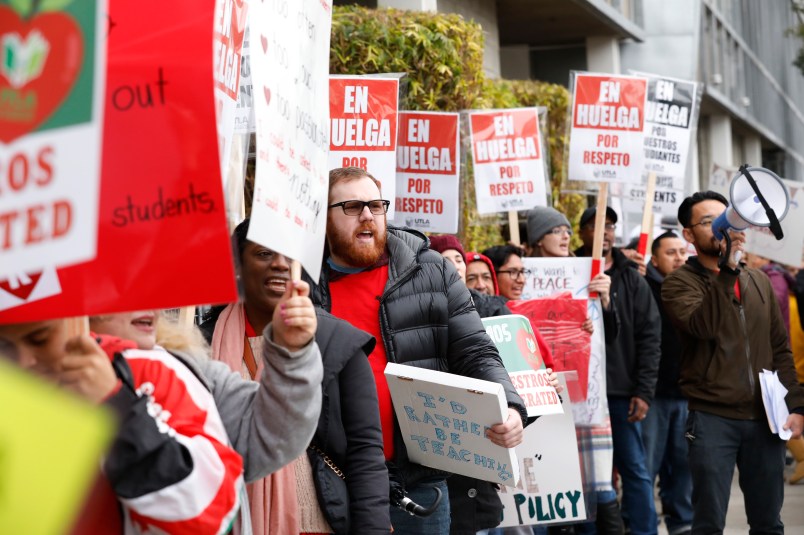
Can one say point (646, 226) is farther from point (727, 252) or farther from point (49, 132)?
point (49, 132)

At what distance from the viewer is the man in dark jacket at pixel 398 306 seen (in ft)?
14.6

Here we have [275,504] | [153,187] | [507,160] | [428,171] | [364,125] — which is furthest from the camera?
[507,160]

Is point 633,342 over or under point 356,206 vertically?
under

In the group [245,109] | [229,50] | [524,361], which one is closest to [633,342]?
[524,361]

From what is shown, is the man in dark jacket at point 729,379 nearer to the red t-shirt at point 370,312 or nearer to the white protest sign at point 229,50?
the red t-shirt at point 370,312

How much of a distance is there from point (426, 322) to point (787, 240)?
8.39 metres

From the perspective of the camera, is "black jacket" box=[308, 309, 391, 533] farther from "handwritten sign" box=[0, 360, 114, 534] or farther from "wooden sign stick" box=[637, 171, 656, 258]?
"wooden sign stick" box=[637, 171, 656, 258]

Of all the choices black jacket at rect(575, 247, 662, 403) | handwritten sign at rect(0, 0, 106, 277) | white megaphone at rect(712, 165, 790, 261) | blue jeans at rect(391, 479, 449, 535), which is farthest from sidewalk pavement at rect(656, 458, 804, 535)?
handwritten sign at rect(0, 0, 106, 277)

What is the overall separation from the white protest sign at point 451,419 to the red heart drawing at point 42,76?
89.0 inches

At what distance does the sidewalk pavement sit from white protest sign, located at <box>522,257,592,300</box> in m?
2.18

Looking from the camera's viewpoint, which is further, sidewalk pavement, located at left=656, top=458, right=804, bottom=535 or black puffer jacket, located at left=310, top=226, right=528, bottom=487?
sidewalk pavement, located at left=656, top=458, right=804, bottom=535

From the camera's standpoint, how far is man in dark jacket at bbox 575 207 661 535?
8.45m

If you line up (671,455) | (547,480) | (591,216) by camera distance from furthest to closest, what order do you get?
(591,216), (671,455), (547,480)

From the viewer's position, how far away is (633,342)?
29.0ft
